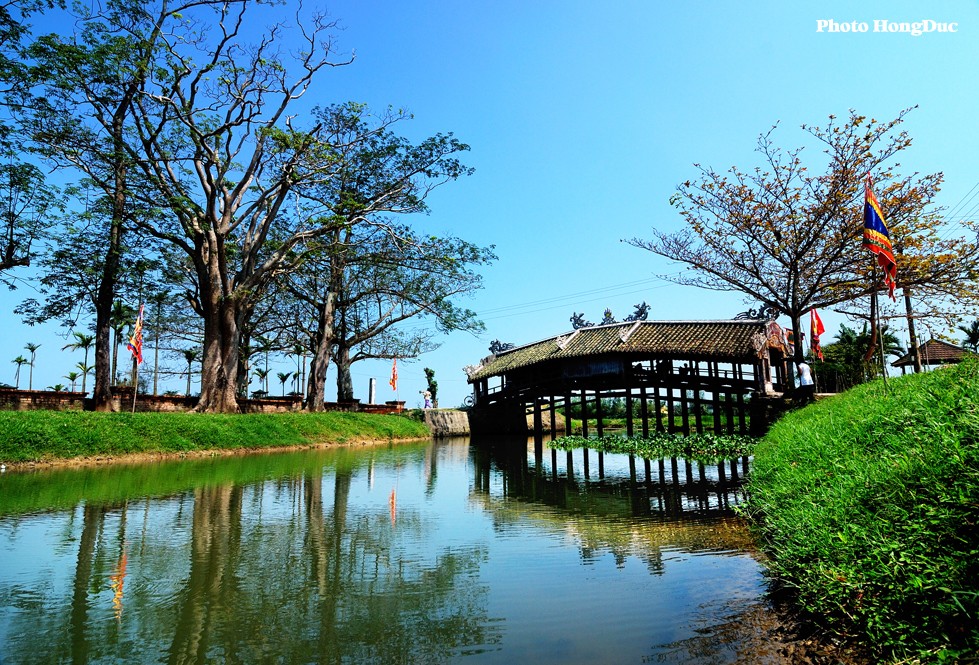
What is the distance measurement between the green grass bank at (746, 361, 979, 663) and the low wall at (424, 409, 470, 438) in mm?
27626

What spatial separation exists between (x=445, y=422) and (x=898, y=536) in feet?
98.2

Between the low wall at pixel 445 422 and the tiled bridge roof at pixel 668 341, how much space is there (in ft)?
21.2

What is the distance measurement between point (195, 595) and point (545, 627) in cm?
251

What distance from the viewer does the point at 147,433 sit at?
Result: 1545 centimetres

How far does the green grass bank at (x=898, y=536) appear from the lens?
2738mm

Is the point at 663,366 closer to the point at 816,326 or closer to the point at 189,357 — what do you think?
the point at 816,326

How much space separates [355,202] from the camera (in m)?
21.0

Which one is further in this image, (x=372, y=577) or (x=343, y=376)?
(x=343, y=376)

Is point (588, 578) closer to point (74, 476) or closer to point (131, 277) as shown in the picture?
point (74, 476)

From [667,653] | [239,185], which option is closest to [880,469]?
[667,653]

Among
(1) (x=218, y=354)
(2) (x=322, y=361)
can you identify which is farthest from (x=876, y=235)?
(2) (x=322, y=361)

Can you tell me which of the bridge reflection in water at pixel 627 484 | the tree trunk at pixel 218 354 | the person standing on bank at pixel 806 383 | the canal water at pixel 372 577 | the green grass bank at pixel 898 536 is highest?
the tree trunk at pixel 218 354

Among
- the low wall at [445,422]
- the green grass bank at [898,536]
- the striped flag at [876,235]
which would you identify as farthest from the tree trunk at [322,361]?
the green grass bank at [898,536]

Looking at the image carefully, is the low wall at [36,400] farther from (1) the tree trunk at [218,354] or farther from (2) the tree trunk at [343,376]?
(2) the tree trunk at [343,376]
